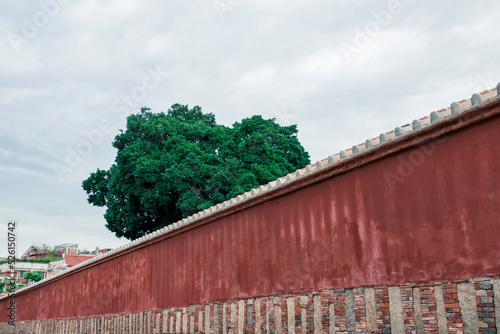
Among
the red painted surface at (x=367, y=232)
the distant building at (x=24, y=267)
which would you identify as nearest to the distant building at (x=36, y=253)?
the distant building at (x=24, y=267)

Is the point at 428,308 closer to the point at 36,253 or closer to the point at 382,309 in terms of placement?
the point at 382,309

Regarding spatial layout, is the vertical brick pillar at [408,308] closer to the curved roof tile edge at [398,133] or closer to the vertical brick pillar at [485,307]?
the vertical brick pillar at [485,307]

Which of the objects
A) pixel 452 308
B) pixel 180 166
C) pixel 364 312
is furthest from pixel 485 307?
pixel 180 166

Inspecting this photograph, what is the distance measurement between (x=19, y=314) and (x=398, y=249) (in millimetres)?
18331

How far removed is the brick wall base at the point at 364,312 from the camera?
4.42 m

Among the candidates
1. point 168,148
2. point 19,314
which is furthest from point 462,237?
point 19,314

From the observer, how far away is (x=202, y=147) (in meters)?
19.7

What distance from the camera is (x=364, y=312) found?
17.9 ft

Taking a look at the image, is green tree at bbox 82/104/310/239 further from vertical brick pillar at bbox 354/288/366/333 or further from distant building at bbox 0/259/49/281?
distant building at bbox 0/259/49/281

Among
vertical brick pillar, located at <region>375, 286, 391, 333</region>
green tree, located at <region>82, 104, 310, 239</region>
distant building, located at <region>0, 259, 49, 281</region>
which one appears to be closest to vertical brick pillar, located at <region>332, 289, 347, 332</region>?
vertical brick pillar, located at <region>375, 286, 391, 333</region>

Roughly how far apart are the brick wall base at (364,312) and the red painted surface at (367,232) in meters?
0.11

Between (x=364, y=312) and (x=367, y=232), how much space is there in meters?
0.87

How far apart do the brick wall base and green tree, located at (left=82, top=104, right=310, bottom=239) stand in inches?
341

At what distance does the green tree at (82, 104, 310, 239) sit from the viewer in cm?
1786
